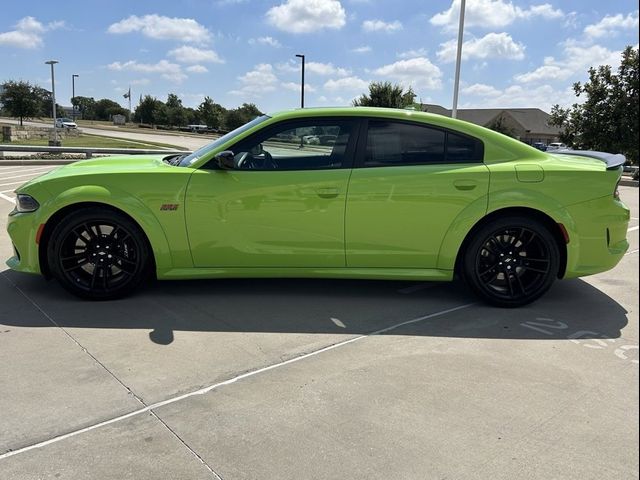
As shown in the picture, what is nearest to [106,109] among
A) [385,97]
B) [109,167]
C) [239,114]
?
[239,114]

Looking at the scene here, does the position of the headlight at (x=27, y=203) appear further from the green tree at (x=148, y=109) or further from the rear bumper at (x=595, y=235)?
the green tree at (x=148, y=109)

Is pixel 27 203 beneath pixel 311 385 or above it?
above

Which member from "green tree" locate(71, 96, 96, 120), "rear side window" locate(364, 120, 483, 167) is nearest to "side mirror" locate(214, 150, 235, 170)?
"rear side window" locate(364, 120, 483, 167)

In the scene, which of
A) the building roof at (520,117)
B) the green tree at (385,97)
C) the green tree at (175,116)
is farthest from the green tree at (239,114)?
the green tree at (385,97)

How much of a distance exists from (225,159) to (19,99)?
162 ft

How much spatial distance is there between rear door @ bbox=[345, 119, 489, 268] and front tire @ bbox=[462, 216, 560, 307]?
312 millimetres

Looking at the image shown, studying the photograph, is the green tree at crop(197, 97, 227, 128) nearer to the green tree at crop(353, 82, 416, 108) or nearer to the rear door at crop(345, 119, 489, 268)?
the green tree at crop(353, 82, 416, 108)

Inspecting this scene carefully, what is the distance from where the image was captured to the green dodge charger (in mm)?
4117

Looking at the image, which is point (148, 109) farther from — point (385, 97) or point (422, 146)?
point (422, 146)

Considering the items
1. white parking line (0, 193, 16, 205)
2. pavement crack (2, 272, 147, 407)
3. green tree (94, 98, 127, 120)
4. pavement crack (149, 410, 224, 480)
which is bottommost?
pavement crack (149, 410, 224, 480)

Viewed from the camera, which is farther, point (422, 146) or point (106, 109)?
point (106, 109)

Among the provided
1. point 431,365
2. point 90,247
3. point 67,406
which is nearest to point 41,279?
point 90,247

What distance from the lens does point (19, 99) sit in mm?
44719

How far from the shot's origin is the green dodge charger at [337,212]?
4117mm
